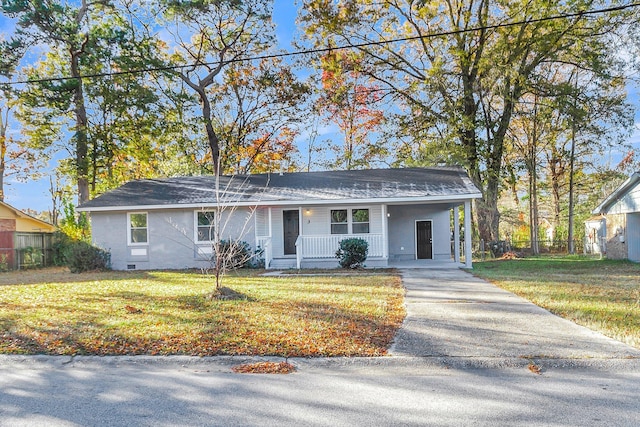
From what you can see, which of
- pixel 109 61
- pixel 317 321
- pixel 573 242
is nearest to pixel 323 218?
pixel 317 321

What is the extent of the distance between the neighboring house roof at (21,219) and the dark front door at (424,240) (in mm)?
18811

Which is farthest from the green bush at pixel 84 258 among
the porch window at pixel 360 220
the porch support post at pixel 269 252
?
the porch window at pixel 360 220

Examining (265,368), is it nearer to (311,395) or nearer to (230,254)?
(311,395)

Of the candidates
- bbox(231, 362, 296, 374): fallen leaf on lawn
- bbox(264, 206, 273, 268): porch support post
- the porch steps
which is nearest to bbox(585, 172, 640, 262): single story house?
the porch steps

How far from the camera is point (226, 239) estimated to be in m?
16.7

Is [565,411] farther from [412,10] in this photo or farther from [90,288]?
[412,10]

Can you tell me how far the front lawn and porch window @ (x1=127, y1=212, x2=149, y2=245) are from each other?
21.7ft

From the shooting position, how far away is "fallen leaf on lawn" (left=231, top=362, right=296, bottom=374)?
469 cm

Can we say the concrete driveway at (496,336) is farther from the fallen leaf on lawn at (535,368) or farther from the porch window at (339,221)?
the porch window at (339,221)

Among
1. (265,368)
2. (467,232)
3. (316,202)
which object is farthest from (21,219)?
(265,368)

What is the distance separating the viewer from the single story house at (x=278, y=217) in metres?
16.5

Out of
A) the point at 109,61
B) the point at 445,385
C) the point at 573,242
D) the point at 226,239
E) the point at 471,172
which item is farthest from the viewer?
the point at 573,242

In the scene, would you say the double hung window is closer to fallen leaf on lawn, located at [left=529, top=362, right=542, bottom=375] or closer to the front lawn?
the front lawn

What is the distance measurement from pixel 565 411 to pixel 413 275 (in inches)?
387
